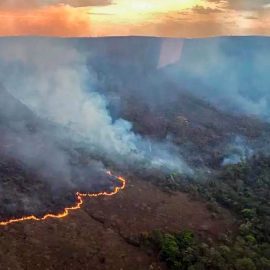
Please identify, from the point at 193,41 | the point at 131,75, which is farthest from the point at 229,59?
the point at 131,75

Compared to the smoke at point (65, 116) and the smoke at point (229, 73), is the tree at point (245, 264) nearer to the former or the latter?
the smoke at point (65, 116)

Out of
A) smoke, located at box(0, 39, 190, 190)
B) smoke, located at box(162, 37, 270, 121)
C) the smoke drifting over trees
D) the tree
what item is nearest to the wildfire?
smoke, located at box(0, 39, 190, 190)

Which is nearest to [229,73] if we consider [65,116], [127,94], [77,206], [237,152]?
[127,94]

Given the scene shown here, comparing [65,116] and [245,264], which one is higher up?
[245,264]

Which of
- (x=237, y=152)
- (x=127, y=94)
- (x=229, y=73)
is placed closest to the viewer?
(x=237, y=152)

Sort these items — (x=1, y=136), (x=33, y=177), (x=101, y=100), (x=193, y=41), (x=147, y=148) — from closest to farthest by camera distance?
(x=33, y=177) → (x=1, y=136) → (x=147, y=148) → (x=101, y=100) → (x=193, y=41)

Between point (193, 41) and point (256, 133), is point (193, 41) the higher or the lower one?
the higher one

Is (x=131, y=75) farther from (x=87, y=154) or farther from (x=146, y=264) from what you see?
(x=146, y=264)

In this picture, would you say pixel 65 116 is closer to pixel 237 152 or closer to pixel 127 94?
pixel 127 94

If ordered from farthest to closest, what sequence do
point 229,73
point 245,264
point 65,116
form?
point 229,73 < point 65,116 < point 245,264

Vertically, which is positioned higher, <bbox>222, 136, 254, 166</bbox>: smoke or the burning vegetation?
the burning vegetation

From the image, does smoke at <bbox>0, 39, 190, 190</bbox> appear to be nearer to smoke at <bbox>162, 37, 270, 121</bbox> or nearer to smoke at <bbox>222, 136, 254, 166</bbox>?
smoke at <bbox>222, 136, 254, 166</bbox>
